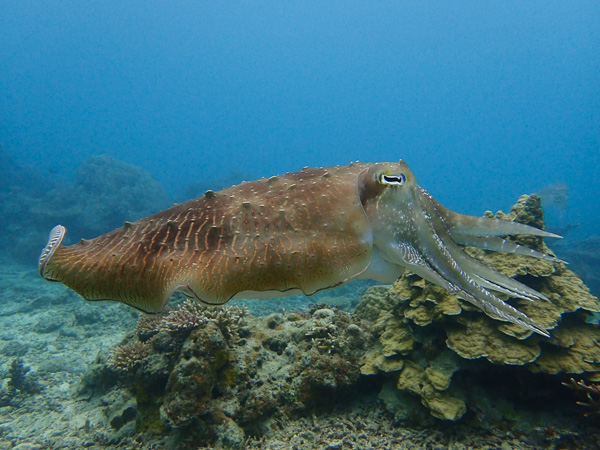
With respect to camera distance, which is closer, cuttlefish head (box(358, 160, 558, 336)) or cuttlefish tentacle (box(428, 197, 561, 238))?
cuttlefish head (box(358, 160, 558, 336))

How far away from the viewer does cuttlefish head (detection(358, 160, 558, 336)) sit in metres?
2.56

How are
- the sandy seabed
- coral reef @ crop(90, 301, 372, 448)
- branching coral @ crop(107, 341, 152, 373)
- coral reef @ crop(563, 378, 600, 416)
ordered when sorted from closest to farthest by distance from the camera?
coral reef @ crop(563, 378, 600, 416) → the sandy seabed → coral reef @ crop(90, 301, 372, 448) → branching coral @ crop(107, 341, 152, 373)

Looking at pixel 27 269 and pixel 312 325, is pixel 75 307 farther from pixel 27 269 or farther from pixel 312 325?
pixel 312 325

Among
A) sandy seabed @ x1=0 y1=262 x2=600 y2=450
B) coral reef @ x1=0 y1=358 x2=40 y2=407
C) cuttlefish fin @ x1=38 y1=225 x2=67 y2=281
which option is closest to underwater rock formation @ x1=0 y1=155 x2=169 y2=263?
sandy seabed @ x1=0 y1=262 x2=600 y2=450

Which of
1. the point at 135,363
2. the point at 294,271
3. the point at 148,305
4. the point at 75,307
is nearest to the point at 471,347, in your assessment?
the point at 294,271

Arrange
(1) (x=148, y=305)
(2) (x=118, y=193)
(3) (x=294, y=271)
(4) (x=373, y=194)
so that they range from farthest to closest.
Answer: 1. (2) (x=118, y=193)
2. (4) (x=373, y=194)
3. (3) (x=294, y=271)
4. (1) (x=148, y=305)

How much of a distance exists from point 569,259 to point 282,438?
22.9 metres

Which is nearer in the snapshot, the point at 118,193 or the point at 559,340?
the point at 559,340

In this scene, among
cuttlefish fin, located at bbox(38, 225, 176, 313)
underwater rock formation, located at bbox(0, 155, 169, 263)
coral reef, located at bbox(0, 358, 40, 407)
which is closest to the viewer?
cuttlefish fin, located at bbox(38, 225, 176, 313)

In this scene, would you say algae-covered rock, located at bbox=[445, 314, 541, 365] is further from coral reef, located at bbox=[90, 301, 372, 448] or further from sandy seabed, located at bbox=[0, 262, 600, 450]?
coral reef, located at bbox=[90, 301, 372, 448]

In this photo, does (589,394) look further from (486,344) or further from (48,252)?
(48,252)

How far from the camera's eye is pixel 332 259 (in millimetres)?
2352

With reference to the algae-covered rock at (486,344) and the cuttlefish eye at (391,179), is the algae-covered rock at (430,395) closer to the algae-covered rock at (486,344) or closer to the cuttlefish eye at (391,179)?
the algae-covered rock at (486,344)

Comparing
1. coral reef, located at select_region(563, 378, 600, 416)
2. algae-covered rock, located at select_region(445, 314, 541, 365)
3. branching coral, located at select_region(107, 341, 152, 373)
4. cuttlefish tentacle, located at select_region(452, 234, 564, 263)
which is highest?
cuttlefish tentacle, located at select_region(452, 234, 564, 263)
